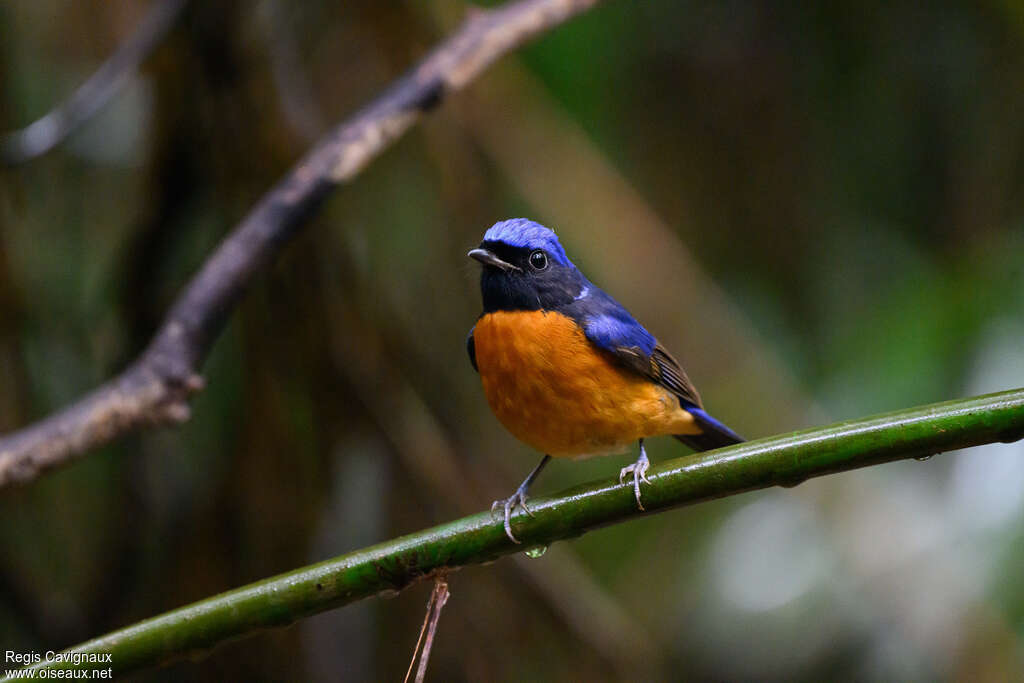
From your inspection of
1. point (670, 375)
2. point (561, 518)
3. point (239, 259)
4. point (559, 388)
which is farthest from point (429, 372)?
point (561, 518)

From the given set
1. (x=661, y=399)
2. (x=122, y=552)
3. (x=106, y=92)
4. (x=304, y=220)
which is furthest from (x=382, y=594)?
(x=106, y=92)

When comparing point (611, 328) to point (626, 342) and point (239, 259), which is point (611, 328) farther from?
point (239, 259)

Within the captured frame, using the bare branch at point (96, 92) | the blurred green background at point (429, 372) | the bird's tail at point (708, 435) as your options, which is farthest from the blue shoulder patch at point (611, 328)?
the bare branch at point (96, 92)

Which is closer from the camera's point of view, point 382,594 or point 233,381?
point 382,594

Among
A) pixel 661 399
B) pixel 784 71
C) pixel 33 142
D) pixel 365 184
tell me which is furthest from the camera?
pixel 784 71

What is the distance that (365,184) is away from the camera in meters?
4.54

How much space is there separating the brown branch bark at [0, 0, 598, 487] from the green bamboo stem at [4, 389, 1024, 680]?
93cm

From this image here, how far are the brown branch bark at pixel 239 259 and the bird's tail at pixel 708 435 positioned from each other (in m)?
1.33

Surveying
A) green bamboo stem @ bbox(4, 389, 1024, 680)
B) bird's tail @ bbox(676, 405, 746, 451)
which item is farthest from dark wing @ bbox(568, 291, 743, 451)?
green bamboo stem @ bbox(4, 389, 1024, 680)

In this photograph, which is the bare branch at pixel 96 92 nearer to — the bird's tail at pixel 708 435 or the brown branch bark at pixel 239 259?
the brown branch bark at pixel 239 259

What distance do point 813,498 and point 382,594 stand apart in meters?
2.45

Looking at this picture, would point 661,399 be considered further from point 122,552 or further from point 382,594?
point 122,552

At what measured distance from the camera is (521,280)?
2.89 m

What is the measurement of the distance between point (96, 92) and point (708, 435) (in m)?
2.54
